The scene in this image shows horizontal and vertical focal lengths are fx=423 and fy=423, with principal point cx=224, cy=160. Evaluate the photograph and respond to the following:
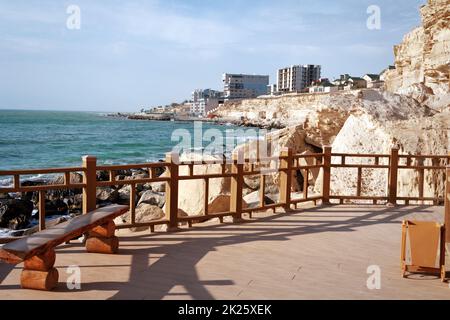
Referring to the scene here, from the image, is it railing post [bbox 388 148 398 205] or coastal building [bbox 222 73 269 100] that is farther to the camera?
coastal building [bbox 222 73 269 100]

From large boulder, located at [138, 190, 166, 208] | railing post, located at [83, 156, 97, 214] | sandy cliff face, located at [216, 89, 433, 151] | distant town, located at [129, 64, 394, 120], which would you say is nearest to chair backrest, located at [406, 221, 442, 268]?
railing post, located at [83, 156, 97, 214]

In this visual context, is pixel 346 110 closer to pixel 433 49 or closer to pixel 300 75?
pixel 433 49

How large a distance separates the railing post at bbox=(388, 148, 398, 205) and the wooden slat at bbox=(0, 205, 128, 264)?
21.5 feet

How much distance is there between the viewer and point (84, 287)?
15.8ft

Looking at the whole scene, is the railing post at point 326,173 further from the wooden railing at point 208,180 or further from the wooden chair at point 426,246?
the wooden chair at point 426,246

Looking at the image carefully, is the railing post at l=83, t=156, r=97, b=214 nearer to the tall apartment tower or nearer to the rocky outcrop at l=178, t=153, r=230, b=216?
the rocky outcrop at l=178, t=153, r=230, b=216

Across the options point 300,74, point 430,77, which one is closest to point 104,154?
point 430,77

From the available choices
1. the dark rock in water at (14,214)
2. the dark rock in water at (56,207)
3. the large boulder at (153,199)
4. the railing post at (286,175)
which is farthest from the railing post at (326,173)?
the dark rock in water at (56,207)

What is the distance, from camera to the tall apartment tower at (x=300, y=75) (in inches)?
5915

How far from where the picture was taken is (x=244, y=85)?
178 m

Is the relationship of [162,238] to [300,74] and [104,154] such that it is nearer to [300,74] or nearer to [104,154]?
[104,154]

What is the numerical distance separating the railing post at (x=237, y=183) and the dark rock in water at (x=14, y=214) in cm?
Result: 998

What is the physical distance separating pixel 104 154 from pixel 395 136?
37.2 metres

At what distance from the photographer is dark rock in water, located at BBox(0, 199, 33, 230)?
1488 centimetres
